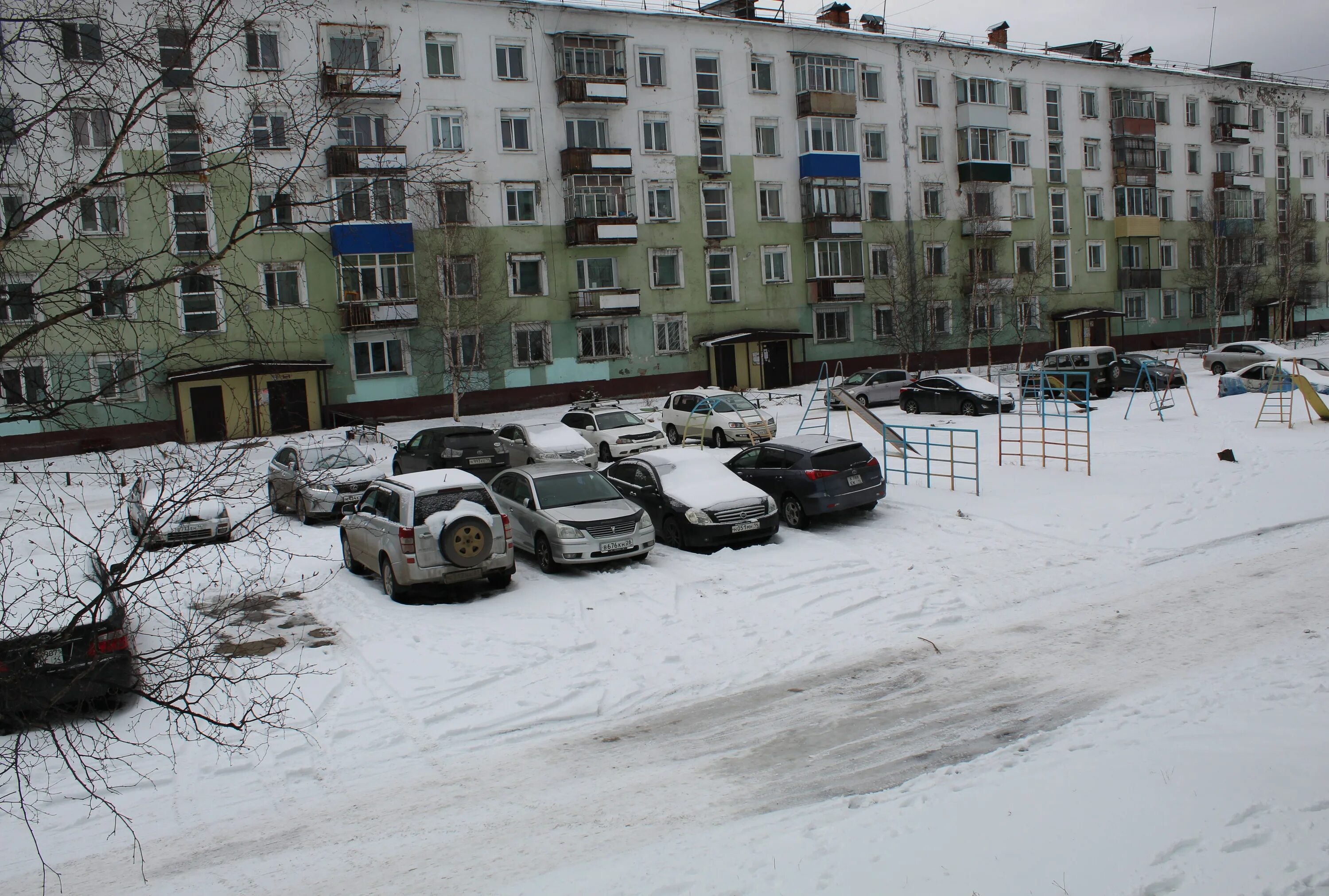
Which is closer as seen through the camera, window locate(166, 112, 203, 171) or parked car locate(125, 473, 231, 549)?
parked car locate(125, 473, 231, 549)

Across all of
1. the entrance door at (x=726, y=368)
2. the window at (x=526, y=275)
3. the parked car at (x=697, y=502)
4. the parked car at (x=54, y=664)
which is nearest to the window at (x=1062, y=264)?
the entrance door at (x=726, y=368)

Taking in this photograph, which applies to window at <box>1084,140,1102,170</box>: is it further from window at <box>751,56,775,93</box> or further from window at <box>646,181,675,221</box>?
window at <box>646,181,675,221</box>

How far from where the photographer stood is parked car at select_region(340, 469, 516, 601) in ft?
44.2

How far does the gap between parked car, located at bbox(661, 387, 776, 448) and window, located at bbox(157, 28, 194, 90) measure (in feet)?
73.8

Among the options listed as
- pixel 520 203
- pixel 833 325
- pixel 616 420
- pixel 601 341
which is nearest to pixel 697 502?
pixel 616 420

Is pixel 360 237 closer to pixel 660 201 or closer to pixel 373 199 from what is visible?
pixel 373 199

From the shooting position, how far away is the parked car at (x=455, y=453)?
80.2ft

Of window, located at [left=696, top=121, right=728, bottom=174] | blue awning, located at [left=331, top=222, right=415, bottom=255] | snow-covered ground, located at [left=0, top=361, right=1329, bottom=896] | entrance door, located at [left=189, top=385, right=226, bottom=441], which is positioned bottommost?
snow-covered ground, located at [left=0, top=361, right=1329, bottom=896]

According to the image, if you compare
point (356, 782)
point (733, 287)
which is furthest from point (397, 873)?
point (733, 287)

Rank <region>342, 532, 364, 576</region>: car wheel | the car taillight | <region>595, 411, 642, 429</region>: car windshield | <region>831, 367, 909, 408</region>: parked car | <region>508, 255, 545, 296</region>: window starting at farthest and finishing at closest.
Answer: <region>508, 255, 545, 296</region>: window < <region>831, 367, 909, 408</region>: parked car < <region>595, 411, 642, 429</region>: car windshield < <region>342, 532, 364, 576</region>: car wheel < the car taillight

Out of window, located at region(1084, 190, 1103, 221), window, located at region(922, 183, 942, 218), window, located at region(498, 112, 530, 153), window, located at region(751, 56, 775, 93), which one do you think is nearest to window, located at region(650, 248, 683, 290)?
window, located at region(498, 112, 530, 153)

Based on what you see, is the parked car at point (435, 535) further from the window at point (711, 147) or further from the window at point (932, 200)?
the window at point (932, 200)

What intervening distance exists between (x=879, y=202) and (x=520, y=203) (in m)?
18.3

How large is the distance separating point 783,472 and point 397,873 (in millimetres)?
12003
